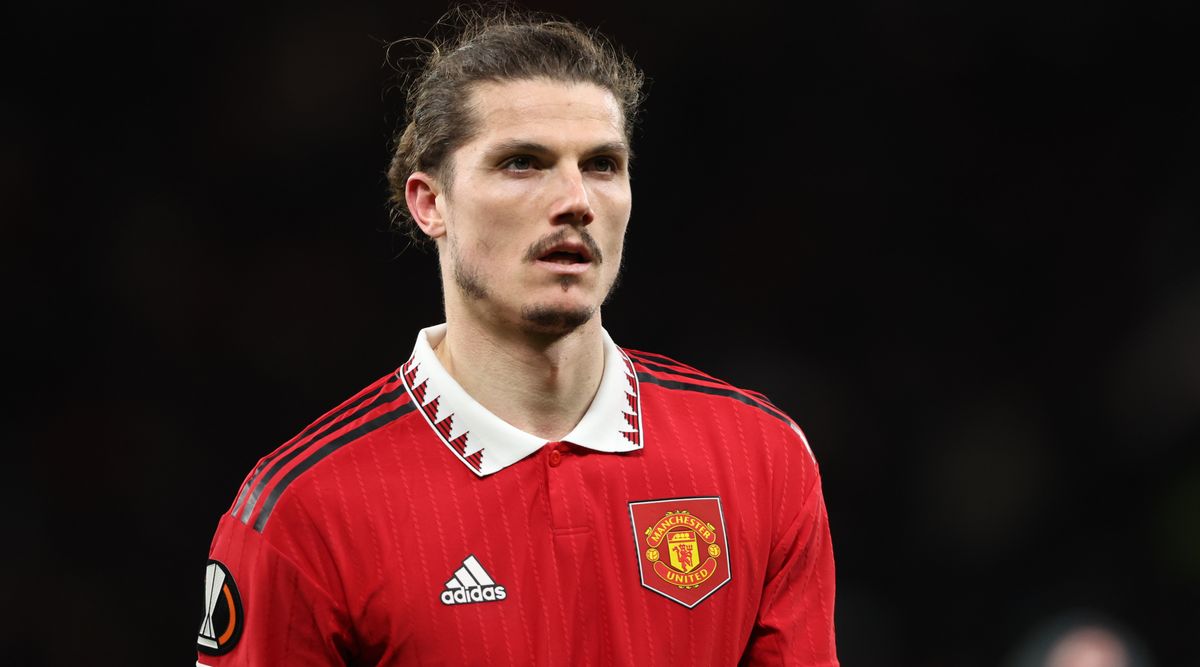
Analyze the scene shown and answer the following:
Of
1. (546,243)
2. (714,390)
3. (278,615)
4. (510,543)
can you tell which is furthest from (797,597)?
(278,615)

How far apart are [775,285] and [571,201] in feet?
9.76

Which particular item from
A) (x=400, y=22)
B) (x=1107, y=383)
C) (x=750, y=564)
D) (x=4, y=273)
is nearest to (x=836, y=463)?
(x=1107, y=383)

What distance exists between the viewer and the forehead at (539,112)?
2207 millimetres

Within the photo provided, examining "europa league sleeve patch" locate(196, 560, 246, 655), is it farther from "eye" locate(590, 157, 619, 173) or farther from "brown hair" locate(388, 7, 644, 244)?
"eye" locate(590, 157, 619, 173)

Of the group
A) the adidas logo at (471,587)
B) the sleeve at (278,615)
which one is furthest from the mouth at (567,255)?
the sleeve at (278,615)

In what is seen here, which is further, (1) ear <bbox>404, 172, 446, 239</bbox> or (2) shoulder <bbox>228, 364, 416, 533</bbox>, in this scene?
(1) ear <bbox>404, 172, 446, 239</bbox>

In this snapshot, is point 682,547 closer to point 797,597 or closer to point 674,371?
point 797,597

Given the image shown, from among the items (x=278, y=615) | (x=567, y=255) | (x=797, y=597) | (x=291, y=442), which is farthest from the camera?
(x=797, y=597)

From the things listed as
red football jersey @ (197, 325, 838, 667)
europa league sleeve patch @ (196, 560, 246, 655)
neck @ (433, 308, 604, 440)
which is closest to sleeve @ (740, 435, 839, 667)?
red football jersey @ (197, 325, 838, 667)

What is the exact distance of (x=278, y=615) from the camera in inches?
82.6

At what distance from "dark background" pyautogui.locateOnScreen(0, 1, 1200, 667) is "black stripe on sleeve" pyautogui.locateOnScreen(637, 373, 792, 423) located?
216 centimetres

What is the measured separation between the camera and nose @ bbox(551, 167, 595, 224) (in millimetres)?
2158

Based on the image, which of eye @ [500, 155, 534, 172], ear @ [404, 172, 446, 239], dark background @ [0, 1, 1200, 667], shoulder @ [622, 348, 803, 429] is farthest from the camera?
dark background @ [0, 1, 1200, 667]

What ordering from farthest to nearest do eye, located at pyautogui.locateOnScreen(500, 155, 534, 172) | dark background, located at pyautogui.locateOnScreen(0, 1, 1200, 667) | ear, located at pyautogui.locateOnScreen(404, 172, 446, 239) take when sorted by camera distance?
dark background, located at pyautogui.locateOnScreen(0, 1, 1200, 667), ear, located at pyautogui.locateOnScreen(404, 172, 446, 239), eye, located at pyautogui.locateOnScreen(500, 155, 534, 172)
